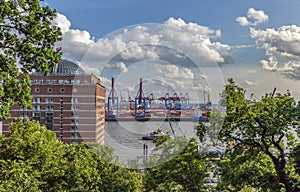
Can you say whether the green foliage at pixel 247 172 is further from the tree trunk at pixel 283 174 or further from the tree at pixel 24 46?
the tree at pixel 24 46

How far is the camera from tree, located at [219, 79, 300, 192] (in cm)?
681

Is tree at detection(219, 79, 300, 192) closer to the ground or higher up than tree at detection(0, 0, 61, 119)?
closer to the ground

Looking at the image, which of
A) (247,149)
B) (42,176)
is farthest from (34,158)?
(247,149)

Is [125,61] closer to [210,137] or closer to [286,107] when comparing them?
[210,137]

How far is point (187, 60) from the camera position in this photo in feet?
27.2

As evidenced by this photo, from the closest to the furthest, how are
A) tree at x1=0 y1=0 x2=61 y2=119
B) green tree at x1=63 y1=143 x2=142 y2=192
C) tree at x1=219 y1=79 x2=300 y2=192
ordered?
tree at x1=0 y1=0 x2=61 y2=119, tree at x1=219 y1=79 x2=300 y2=192, green tree at x1=63 y1=143 x2=142 y2=192

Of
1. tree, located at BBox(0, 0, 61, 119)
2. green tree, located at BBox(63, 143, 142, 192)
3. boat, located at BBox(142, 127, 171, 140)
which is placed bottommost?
green tree, located at BBox(63, 143, 142, 192)

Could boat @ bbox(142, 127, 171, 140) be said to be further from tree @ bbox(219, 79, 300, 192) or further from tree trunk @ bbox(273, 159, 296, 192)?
tree trunk @ bbox(273, 159, 296, 192)

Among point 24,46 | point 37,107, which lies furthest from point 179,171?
point 37,107

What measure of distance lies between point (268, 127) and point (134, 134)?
366 cm

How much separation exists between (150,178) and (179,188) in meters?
0.67

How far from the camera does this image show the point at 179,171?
7645mm

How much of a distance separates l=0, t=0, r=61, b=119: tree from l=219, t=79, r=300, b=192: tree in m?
3.87

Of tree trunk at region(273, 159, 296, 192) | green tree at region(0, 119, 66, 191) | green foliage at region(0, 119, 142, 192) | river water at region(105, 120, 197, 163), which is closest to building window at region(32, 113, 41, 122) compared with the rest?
river water at region(105, 120, 197, 163)
